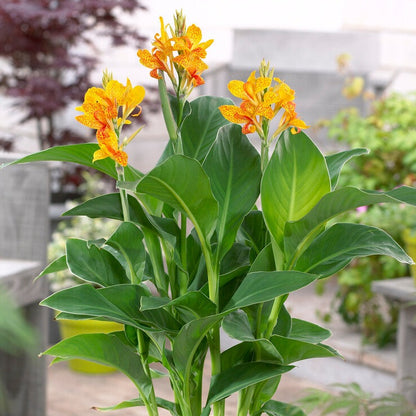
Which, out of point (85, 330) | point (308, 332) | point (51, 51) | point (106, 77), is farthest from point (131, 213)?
point (51, 51)

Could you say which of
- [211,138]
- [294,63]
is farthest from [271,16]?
[211,138]

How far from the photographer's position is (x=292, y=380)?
2652 millimetres

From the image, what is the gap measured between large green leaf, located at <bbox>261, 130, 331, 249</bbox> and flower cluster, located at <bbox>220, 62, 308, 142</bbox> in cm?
2

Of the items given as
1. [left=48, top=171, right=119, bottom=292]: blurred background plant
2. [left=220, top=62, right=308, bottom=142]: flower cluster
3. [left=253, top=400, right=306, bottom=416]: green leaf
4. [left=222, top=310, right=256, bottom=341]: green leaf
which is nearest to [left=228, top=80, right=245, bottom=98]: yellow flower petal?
[left=220, top=62, right=308, bottom=142]: flower cluster

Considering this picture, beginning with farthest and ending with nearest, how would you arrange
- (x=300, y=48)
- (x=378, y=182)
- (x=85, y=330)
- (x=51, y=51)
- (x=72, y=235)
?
1. (x=300, y=48)
2. (x=51, y=51)
3. (x=72, y=235)
4. (x=378, y=182)
5. (x=85, y=330)

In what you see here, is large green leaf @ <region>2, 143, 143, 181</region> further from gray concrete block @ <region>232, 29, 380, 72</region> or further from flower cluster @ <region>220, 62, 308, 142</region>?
gray concrete block @ <region>232, 29, 380, 72</region>

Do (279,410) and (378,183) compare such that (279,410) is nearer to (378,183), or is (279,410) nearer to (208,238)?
(208,238)

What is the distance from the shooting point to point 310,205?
641 millimetres

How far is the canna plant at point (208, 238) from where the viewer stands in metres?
0.61

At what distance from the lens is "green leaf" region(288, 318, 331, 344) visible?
0.72 metres

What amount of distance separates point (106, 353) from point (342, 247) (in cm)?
25

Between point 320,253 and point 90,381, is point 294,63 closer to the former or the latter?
point 90,381

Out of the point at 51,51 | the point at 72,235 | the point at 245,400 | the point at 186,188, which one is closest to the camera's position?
the point at 186,188

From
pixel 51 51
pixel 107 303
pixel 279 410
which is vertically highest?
pixel 51 51
